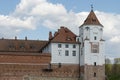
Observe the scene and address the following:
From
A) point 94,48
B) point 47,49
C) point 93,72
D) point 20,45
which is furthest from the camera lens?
point 20,45

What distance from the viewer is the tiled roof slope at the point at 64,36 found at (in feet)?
221

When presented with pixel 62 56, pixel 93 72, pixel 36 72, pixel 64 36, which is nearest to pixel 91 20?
pixel 64 36

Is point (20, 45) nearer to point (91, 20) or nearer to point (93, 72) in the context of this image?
point (91, 20)

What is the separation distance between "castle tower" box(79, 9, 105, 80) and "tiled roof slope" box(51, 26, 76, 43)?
224 cm

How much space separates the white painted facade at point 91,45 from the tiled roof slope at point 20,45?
1262 cm

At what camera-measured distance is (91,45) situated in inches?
2596

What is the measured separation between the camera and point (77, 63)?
2650 inches

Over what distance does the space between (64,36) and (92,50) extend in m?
6.22

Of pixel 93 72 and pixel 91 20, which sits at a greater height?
pixel 91 20

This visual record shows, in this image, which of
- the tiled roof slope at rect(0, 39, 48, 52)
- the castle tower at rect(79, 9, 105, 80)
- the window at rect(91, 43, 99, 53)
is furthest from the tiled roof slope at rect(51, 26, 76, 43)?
the tiled roof slope at rect(0, 39, 48, 52)

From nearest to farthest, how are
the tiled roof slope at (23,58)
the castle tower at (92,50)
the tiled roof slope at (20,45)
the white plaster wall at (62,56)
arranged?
the tiled roof slope at (23,58) < the castle tower at (92,50) < the white plaster wall at (62,56) < the tiled roof slope at (20,45)

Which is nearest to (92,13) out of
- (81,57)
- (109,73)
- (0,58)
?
(81,57)

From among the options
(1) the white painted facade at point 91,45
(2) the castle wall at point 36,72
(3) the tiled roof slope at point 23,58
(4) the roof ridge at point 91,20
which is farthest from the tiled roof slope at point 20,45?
(4) the roof ridge at point 91,20

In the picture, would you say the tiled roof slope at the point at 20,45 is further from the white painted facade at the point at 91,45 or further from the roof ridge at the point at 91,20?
the roof ridge at the point at 91,20
